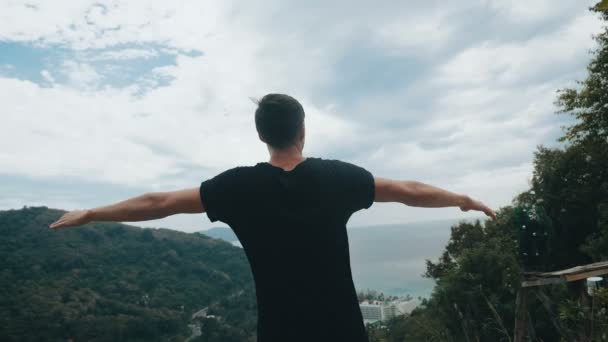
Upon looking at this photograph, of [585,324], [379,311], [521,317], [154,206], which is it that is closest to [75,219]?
[154,206]

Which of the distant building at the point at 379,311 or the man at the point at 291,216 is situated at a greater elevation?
the man at the point at 291,216

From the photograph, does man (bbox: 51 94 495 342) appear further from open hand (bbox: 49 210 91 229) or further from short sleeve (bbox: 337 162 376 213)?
open hand (bbox: 49 210 91 229)

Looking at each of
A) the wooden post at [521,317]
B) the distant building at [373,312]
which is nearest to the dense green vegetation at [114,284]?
the distant building at [373,312]

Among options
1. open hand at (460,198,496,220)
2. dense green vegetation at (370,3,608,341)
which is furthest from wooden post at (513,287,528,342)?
dense green vegetation at (370,3,608,341)

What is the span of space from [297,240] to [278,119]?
0.36 meters

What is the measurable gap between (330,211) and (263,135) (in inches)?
12.2

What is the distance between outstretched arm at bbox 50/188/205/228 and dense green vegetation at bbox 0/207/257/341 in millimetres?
47825

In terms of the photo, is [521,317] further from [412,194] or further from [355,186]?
[355,186]

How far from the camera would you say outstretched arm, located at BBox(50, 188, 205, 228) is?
127 cm

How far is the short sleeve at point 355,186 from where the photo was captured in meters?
1.25

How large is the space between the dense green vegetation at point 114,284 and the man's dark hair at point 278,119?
48.1 m

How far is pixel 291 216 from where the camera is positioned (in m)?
1.19

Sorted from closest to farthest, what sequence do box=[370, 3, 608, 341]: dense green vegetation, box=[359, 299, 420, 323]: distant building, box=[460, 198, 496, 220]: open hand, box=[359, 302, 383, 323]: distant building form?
box=[460, 198, 496, 220]: open hand → box=[370, 3, 608, 341]: dense green vegetation → box=[359, 299, 420, 323]: distant building → box=[359, 302, 383, 323]: distant building

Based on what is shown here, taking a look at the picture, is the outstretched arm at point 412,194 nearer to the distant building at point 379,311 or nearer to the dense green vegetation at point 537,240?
the dense green vegetation at point 537,240
